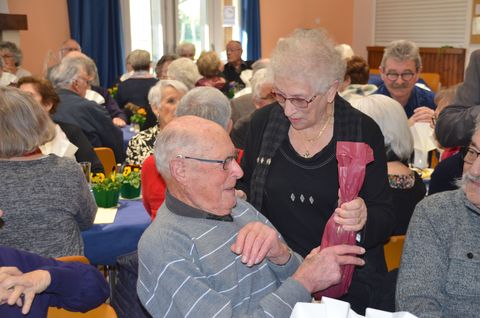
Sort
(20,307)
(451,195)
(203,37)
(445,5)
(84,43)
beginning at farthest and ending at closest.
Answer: (203,37)
(445,5)
(84,43)
(451,195)
(20,307)

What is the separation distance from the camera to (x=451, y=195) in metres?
1.92

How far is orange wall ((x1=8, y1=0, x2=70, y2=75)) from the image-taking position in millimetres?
8281

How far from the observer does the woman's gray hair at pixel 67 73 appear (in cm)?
488

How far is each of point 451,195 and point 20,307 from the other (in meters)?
1.45

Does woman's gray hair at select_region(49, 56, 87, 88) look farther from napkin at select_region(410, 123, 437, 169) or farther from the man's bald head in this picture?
the man's bald head

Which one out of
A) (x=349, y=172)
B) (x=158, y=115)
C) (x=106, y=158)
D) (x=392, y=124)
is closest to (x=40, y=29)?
(x=106, y=158)

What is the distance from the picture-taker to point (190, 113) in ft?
9.48

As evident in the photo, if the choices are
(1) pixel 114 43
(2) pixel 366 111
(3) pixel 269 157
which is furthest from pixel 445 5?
(3) pixel 269 157

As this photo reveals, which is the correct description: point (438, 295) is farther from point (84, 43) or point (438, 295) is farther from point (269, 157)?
point (84, 43)

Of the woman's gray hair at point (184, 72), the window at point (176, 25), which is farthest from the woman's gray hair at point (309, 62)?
the window at point (176, 25)

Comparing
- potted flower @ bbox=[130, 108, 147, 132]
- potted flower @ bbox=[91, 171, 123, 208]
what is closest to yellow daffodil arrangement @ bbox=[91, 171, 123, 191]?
potted flower @ bbox=[91, 171, 123, 208]

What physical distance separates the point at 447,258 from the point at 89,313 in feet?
3.95

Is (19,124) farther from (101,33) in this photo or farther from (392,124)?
(101,33)

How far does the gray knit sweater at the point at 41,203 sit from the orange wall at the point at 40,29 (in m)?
6.04
